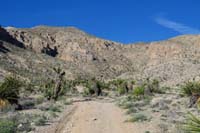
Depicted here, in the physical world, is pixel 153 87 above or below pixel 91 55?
below

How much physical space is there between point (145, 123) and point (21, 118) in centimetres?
601

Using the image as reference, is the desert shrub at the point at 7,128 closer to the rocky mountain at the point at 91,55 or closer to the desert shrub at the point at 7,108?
the desert shrub at the point at 7,108

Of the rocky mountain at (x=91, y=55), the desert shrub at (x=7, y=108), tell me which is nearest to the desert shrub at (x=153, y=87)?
the desert shrub at (x=7, y=108)

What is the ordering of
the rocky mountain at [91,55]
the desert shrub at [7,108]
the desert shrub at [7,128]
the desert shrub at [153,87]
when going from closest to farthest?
the desert shrub at [7,128] < the desert shrub at [7,108] < the desert shrub at [153,87] < the rocky mountain at [91,55]

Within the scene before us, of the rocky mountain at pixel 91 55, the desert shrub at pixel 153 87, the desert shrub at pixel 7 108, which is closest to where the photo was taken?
the desert shrub at pixel 7 108

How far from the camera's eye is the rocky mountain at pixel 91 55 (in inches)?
4540

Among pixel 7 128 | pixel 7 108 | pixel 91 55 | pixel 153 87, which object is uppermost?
pixel 91 55

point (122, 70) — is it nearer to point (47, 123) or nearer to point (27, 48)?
point (27, 48)

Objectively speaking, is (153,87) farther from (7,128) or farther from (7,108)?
(7,128)

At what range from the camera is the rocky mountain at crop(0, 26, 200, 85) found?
115312mm

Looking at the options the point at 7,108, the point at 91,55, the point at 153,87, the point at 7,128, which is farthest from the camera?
→ the point at 91,55

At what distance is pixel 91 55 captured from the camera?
524ft

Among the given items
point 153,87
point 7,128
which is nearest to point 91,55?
point 153,87

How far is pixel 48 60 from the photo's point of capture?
136125 mm
